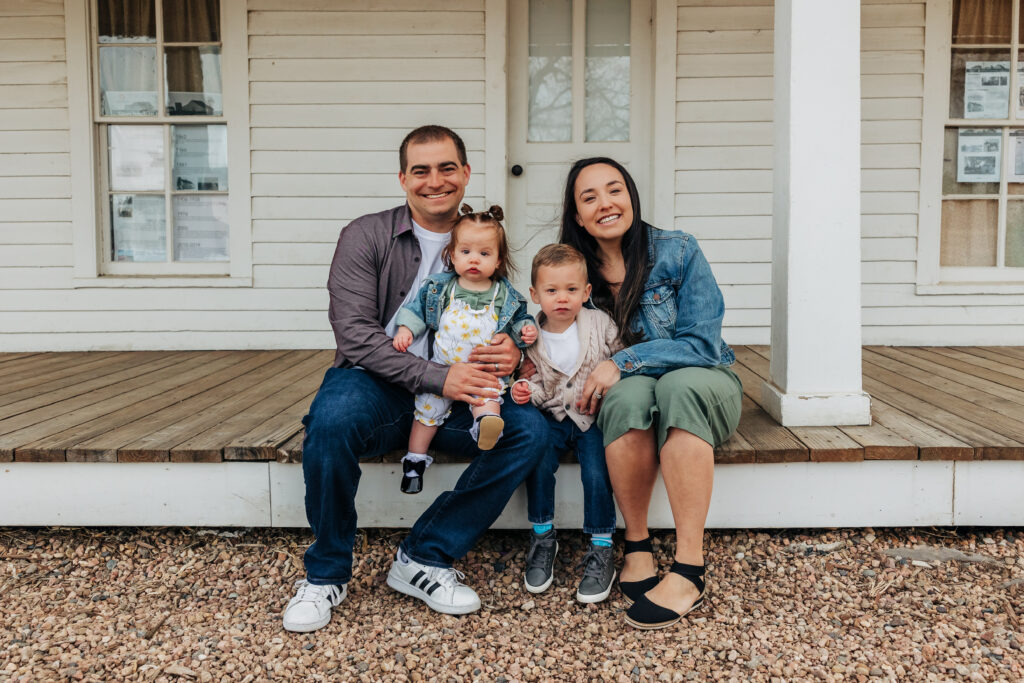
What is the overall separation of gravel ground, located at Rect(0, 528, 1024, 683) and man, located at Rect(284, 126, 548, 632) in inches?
4.7

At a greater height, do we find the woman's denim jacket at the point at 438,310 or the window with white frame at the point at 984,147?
the window with white frame at the point at 984,147

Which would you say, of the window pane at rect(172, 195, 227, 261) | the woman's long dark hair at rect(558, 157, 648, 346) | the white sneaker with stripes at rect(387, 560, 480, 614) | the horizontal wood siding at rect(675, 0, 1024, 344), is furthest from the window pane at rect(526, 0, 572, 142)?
the white sneaker with stripes at rect(387, 560, 480, 614)

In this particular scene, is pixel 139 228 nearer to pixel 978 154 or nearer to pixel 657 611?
pixel 657 611

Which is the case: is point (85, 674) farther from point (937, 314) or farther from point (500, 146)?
point (937, 314)

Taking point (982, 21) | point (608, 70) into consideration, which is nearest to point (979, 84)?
point (982, 21)

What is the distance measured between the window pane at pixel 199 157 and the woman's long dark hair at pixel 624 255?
2.79 metres

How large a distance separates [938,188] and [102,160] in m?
4.55

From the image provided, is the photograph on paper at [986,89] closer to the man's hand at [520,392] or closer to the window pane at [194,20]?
the man's hand at [520,392]

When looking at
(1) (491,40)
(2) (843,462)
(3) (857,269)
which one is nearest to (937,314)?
(3) (857,269)

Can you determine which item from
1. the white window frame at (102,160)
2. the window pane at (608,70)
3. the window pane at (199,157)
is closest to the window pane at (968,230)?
the window pane at (608,70)

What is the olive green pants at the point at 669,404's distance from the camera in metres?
2.10

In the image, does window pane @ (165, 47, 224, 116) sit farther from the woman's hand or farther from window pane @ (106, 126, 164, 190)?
the woman's hand

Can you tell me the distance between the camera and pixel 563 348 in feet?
7.63

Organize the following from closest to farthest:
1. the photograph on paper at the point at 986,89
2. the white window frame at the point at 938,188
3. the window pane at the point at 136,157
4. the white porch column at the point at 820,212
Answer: the white porch column at the point at 820,212 < the white window frame at the point at 938,188 < the photograph on paper at the point at 986,89 < the window pane at the point at 136,157
